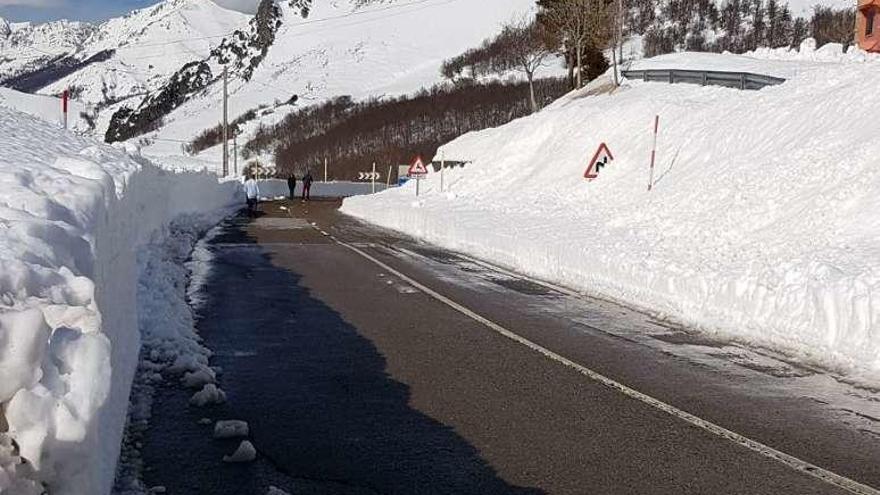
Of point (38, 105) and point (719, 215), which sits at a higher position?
point (38, 105)

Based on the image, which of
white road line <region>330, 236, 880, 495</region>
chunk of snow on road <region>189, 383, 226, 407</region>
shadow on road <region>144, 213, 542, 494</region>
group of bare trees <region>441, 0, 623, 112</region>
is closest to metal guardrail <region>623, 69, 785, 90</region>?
group of bare trees <region>441, 0, 623, 112</region>

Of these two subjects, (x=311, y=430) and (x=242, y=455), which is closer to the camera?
(x=242, y=455)

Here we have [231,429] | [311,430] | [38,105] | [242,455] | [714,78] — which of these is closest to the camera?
[242,455]

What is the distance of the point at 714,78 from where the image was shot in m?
28.6

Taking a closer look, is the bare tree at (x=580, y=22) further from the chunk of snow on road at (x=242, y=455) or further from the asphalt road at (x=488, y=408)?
the chunk of snow on road at (x=242, y=455)

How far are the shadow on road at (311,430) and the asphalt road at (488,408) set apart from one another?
0.05 ft

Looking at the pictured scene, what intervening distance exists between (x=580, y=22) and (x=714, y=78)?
17.9 metres

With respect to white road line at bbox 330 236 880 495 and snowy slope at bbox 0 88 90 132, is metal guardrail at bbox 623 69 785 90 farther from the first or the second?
snowy slope at bbox 0 88 90 132

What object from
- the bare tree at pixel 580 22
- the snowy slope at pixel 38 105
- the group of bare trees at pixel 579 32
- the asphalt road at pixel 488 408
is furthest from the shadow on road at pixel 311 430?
the bare tree at pixel 580 22

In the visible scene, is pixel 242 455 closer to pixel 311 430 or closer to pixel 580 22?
pixel 311 430

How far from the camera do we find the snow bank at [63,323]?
9.41 feet

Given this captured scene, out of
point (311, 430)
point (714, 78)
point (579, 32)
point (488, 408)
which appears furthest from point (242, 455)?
point (579, 32)

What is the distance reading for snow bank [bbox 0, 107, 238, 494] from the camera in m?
2.87

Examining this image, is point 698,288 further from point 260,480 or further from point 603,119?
point 603,119
